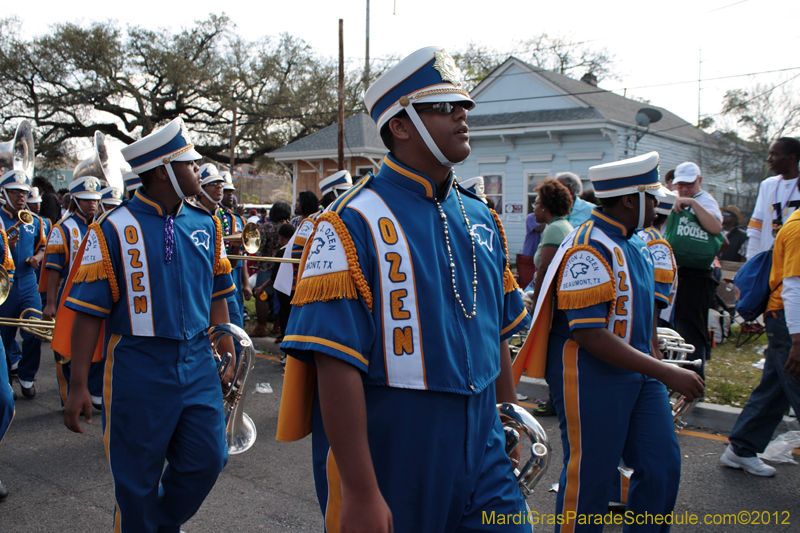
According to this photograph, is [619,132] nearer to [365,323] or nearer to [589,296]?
[589,296]

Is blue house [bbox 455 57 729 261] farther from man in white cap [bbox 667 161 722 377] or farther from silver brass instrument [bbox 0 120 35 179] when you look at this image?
silver brass instrument [bbox 0 120 35 179]

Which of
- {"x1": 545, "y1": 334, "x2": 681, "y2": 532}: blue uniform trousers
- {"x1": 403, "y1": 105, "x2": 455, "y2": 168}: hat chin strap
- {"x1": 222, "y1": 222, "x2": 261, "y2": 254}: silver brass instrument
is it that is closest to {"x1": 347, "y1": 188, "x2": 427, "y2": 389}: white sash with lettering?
{"x1": 403, "y1": 105, "x2": 455, "y2": 168}: hat chin strap

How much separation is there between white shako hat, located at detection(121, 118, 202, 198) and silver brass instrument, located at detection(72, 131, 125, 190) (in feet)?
19.6

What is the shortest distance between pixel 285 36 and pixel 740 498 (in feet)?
123

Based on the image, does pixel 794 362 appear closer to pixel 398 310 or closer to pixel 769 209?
pixel 769 209

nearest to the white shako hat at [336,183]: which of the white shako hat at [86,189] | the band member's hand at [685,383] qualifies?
the white shako hat at [86,189]

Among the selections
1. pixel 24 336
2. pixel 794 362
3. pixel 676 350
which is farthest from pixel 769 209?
pixel 24 336

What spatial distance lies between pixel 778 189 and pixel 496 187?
1576 centimetres

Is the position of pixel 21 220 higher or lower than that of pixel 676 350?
higher

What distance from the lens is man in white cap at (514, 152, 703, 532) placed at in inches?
126

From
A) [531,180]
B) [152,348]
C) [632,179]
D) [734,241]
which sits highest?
[531,180]

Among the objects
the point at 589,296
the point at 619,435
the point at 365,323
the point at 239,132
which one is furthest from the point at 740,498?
the point at 239,132

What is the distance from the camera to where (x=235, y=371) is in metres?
4.01

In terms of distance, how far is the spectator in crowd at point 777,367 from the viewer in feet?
14.0
